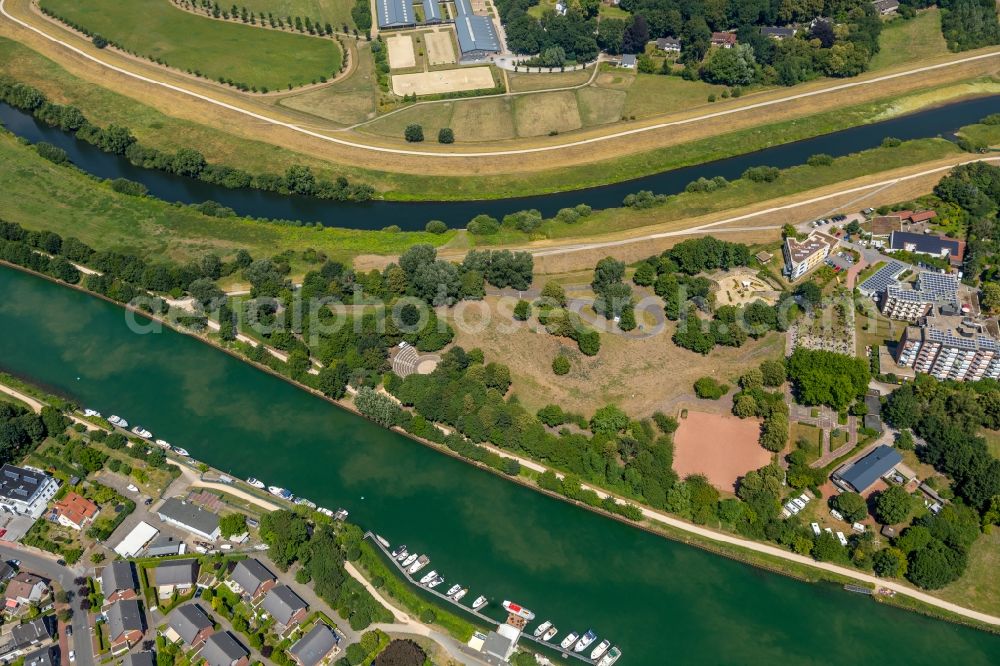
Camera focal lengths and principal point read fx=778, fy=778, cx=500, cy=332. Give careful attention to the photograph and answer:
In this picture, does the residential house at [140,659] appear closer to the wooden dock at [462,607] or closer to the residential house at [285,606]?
the residential house at [285,606]

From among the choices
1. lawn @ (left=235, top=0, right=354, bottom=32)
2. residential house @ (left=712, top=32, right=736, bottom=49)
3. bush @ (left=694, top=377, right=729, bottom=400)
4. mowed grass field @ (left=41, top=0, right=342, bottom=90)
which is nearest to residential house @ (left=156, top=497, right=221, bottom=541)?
bush @ (left=694, top=377, right=729, bottom=400)

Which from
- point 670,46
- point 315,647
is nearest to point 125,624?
point 315,647

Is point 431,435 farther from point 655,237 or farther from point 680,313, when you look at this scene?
point 655,237

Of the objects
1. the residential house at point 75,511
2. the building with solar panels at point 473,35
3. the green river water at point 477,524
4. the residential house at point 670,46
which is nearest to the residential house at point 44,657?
the residential house at point 75,511

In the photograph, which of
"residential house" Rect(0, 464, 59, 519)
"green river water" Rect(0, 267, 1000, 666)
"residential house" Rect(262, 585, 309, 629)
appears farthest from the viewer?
"residential house" Rect(0, 464, 59, 519)

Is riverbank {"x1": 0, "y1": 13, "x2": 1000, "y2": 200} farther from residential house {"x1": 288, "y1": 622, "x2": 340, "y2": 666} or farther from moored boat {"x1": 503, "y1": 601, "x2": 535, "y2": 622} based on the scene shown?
residential house {"x1": 288, "y1": 622, "x2": 340, "y2": 666}

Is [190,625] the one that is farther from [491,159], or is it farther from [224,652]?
[491,159]

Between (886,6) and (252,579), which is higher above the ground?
(886,6)
